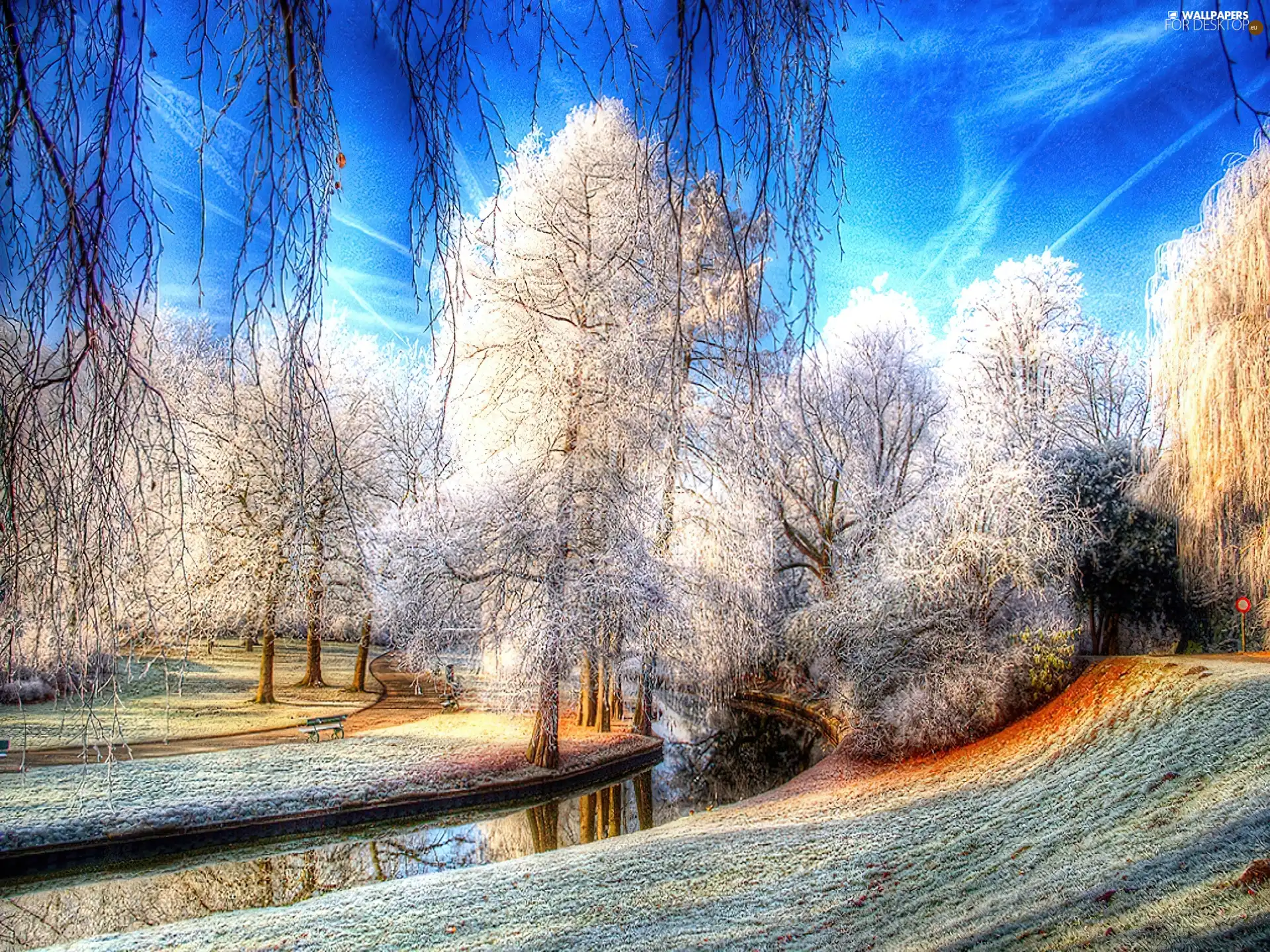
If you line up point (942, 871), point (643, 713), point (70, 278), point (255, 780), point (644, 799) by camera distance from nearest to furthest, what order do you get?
point (70, 278) < point (942, 871) < point (255, 780) < point (644, 799) < point (643, 713)

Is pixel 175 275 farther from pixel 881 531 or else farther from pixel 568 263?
pixel 881 531

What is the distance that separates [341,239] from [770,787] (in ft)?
35.7

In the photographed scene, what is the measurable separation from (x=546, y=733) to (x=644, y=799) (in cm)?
169

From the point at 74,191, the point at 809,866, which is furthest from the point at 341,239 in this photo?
the point at 809,866

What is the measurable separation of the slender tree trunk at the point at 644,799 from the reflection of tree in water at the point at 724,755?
0.37 ft

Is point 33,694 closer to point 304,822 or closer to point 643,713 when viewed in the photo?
point 304,822

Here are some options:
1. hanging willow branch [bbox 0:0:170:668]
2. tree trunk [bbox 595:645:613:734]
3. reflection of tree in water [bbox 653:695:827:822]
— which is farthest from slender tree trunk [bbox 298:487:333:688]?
hanging willow branch [bbox 0:0:170:668]

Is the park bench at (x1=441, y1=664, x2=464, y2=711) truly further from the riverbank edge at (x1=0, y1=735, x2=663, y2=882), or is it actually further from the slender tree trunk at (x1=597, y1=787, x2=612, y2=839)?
the slender tree trunk at (x1=597, y1=787, x2=612, y2=839)

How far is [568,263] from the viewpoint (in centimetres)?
1027

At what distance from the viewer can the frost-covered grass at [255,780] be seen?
7.56m

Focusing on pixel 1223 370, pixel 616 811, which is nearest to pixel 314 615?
pixel 616 811

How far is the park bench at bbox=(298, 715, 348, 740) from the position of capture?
11.4m

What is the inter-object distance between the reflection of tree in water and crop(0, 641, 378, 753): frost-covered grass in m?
6.68

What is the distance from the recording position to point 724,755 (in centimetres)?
1283
